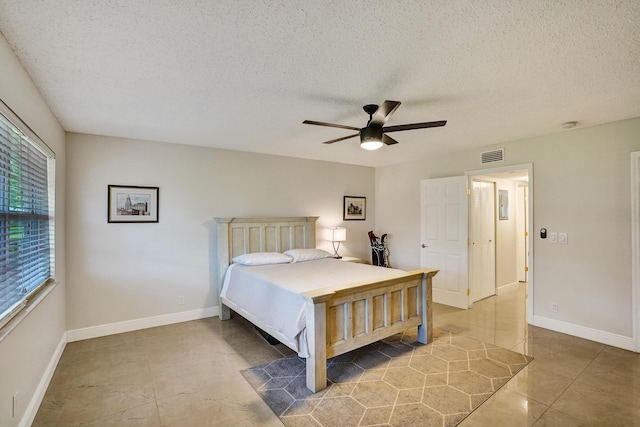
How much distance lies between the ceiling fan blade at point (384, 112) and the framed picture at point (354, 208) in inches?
127

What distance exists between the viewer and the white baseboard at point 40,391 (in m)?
2.08

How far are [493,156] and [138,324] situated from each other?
16.8ft

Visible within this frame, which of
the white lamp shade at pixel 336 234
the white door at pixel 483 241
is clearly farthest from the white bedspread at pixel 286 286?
the white door at pixel 483 241

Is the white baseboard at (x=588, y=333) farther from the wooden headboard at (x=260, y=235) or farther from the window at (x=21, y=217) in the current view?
the window at (x=21, y=217)

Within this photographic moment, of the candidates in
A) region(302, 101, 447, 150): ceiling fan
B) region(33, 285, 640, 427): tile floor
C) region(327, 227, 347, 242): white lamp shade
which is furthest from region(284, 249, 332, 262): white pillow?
region(302, 101, 447, 150): ceiling fan

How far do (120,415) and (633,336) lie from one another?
4.68m

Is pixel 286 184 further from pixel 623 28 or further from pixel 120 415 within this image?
pixel 623 28

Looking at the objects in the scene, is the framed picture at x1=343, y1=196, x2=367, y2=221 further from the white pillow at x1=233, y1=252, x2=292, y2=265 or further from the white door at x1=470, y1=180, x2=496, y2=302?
the white door at x1=470, y1=180, x2=496, y2=302

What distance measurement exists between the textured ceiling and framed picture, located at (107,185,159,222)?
0.82 m

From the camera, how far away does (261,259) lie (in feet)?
13.7

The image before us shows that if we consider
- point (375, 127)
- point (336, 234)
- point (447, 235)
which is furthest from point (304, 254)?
point (375, 127)

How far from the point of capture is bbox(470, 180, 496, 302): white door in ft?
16.2

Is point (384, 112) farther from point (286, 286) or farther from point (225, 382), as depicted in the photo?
point (225, 382)

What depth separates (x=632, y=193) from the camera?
3.23 metres
